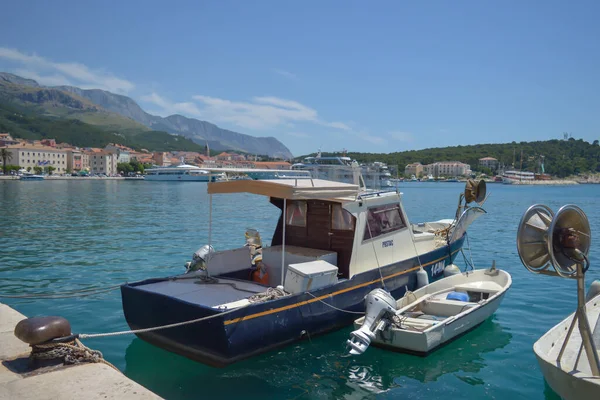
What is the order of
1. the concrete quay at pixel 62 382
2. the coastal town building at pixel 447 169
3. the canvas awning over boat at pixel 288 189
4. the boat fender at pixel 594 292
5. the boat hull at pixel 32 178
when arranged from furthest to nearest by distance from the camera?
the coastal town building at pixel 447 169 < the boat hull at pixel 32 178 < the boat fender at pixel 594 292 < the canvas awning over boat at pixel 288 189 < the concrete quay at pixel 62 382

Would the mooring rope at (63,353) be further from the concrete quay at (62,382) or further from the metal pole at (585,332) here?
the metal pole at (585,332)

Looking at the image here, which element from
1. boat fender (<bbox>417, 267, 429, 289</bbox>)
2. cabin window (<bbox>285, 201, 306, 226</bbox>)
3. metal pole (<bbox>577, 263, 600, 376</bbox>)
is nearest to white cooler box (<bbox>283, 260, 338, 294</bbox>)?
cabin window (<bbox>285, 201, 306, 226</bbox>)

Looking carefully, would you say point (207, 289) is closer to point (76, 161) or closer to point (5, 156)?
point (5, 156)

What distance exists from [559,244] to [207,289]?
5.82 metres

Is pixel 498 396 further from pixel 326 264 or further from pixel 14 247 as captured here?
pixel 14 247

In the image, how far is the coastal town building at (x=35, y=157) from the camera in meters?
153

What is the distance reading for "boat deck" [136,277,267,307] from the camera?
8133 millimetres

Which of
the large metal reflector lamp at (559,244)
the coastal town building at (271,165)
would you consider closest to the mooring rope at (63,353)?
the large metal reflector lamp at (559,244)

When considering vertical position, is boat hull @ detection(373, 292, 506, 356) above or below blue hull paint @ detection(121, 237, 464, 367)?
below

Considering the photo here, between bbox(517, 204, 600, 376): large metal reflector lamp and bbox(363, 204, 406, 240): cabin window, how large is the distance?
4774 mm

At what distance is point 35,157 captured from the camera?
517 ft

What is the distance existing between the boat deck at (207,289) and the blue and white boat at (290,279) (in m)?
0.02

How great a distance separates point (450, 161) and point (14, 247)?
189544mm

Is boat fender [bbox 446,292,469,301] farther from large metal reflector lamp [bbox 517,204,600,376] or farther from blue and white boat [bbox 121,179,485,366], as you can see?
large metal reflector lamp [bbox 517,204,600,376]
